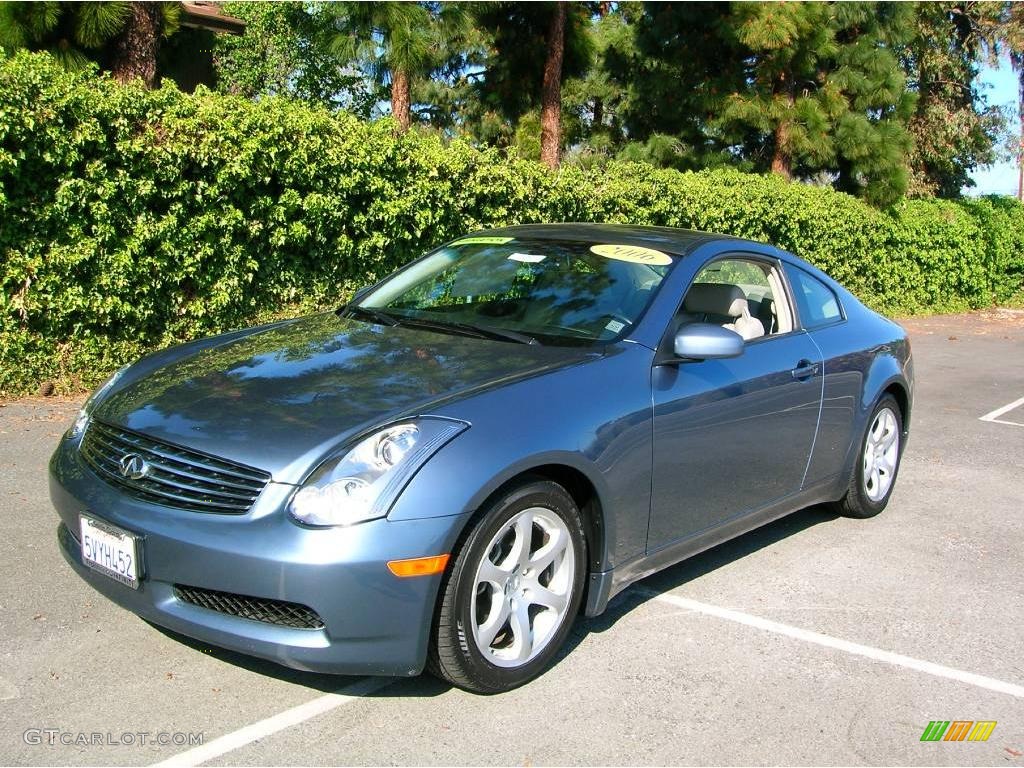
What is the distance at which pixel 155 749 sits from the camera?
321 centimetres

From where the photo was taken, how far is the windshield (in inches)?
177

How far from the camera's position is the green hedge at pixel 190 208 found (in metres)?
7.20

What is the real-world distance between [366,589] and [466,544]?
372mm

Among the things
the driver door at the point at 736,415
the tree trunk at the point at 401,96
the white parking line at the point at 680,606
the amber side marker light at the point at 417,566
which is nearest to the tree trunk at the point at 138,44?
the tree trunk at the point at 401,96

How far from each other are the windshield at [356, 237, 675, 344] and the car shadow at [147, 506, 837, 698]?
3.91 ft

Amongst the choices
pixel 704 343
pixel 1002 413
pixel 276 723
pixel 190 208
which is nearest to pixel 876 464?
pixel 704 343

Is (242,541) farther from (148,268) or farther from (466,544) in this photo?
(148,268)

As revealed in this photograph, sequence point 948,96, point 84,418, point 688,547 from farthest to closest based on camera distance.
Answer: point 948,96 < point 688,547 < point 84,418

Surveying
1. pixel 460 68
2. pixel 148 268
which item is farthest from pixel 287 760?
pixel 460 68

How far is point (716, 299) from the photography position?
5156 millimetres

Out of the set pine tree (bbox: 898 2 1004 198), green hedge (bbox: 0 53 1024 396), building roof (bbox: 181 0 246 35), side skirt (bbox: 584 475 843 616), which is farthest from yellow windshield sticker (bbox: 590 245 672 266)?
pine tree (bbox: 898 2 1004 198)

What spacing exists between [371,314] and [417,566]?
6.50ft

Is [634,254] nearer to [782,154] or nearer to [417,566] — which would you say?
[417,566]

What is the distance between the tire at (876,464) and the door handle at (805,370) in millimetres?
754
